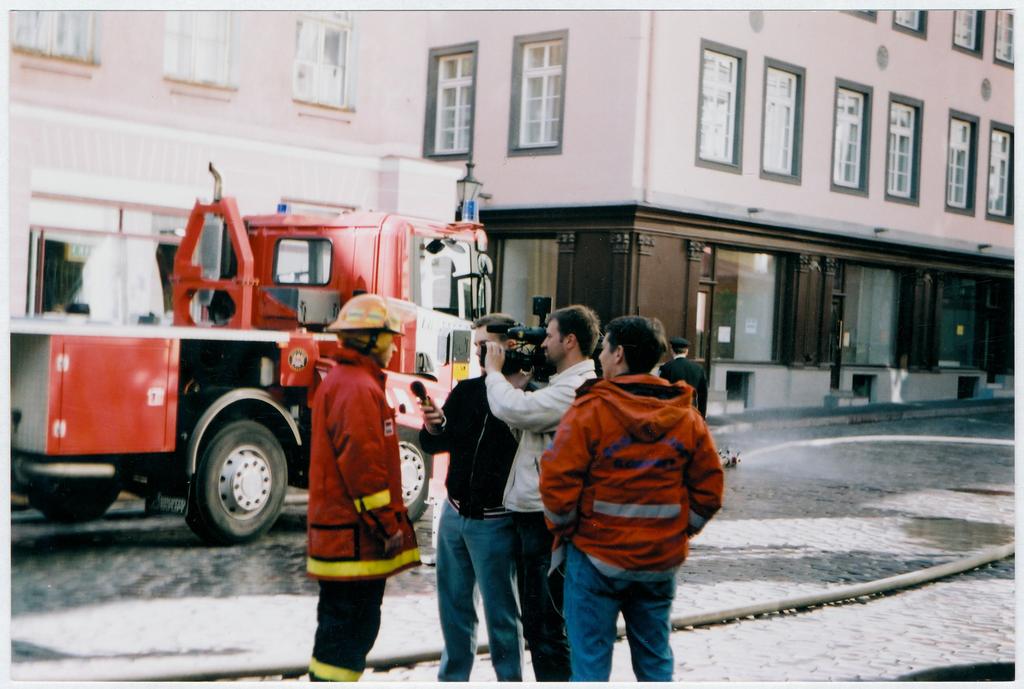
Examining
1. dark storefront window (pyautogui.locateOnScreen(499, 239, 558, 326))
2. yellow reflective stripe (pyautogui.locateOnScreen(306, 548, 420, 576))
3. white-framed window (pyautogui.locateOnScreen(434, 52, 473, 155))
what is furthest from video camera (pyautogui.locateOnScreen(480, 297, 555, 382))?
white-framed window (pyautogui.locateOnScreen(434, 52, 473, 155))

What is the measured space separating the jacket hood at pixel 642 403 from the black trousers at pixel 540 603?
0.80 meters

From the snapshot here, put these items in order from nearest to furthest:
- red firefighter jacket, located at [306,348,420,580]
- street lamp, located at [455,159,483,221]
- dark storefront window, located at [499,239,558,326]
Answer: red firefighter jacket, located at [306,348,420,580]
street lamp, located at [455,159,483,221]
dark storefront window, located at [499,239,558,326]

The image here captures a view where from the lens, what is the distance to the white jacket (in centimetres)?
459

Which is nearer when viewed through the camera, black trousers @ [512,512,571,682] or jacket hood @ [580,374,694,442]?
jacket hood @ [580,374,694,442]

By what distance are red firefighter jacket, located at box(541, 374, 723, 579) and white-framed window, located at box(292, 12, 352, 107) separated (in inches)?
154

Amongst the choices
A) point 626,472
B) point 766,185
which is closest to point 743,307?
point 766,185

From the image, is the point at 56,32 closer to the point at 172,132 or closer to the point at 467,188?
the point at 172,132

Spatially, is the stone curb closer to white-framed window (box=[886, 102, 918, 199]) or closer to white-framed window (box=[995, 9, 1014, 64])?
white-framed window (box=[886, 102, 918, 199])

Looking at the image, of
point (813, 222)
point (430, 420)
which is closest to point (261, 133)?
point (430, 420)

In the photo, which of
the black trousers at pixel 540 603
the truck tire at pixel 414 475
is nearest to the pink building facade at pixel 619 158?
the truck tire at pixel 414 475

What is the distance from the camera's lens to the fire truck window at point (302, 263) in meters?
8.91

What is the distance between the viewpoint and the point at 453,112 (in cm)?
1171

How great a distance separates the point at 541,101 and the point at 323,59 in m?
5.05

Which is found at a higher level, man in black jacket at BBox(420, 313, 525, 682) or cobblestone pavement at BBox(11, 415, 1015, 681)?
man in black jacket at BBox(420, 313, 525, 682)
